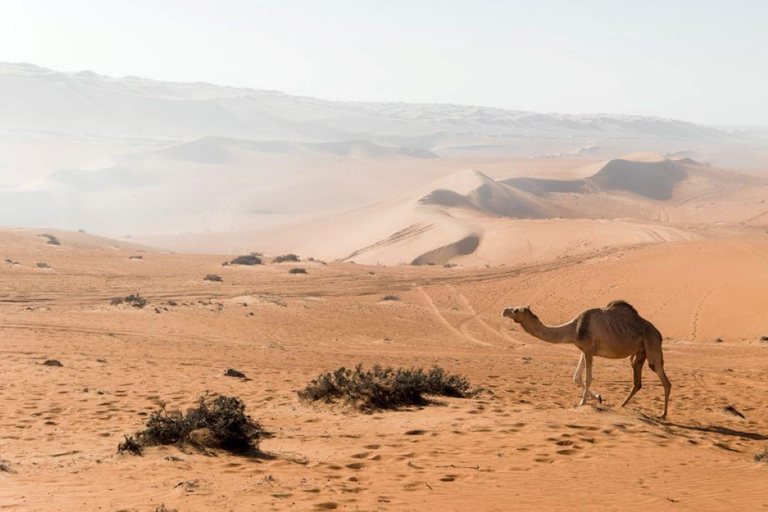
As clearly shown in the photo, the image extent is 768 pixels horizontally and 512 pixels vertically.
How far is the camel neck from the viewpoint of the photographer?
37.0 feet

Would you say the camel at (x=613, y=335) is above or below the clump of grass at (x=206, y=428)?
above

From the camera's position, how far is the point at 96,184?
91.2 metres

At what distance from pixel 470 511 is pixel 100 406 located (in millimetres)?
6905

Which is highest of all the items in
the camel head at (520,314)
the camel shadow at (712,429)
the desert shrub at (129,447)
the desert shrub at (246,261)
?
the camel head at (520,314)

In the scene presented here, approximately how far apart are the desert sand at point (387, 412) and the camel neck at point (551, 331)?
1019 millimetres

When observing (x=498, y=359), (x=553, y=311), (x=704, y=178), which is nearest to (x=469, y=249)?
(x=553, y=311)

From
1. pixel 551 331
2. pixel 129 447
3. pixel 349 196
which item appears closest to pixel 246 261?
pixel 551 331

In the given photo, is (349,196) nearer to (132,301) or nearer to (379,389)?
(132,301)

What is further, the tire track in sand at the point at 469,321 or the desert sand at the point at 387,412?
the tire track in sand at the point at 469,321

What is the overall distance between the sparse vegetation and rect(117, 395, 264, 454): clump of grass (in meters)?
16.8

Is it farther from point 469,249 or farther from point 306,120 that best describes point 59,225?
point 306,120

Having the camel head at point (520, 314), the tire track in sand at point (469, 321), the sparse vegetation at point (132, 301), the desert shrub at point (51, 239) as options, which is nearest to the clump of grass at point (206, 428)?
the camel head at point (520, 314)

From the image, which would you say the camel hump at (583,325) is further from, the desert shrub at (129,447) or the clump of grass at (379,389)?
the desert shrub at (129,447)

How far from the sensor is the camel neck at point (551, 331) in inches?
444
